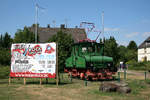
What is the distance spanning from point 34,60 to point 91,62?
455 centimetres

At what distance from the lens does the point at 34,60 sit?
14156mm

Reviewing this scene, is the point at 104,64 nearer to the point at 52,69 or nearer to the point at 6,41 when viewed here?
the point at 52,69

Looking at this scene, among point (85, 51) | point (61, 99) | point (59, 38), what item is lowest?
point (61, 99)

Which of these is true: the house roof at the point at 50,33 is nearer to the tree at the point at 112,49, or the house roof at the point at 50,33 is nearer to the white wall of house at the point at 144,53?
the tree at the point at 112,49

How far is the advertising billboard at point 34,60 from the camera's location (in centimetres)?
1396

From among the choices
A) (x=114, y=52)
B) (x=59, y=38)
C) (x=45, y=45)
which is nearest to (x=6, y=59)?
(x=59, y=38)

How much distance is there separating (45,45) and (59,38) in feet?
58.8

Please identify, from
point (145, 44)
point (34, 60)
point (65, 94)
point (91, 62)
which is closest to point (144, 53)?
point (145, 44)

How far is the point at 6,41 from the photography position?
206ft

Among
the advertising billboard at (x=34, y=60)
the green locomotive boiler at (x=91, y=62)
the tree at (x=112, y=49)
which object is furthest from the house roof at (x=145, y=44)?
the advertising billboard at (x=34, y=60)

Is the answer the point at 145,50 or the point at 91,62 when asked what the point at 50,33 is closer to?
the point at 145,50

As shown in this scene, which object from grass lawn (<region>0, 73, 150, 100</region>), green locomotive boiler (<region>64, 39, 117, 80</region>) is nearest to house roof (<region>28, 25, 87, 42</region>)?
green locomotive boiler (<region>64, 39, 117, 80</region>)

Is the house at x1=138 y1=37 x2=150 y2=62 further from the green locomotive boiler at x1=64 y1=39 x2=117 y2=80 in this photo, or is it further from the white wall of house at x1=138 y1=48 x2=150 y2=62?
the green locomotive boiler at x1=64 y1=39 x2=117 y2=80

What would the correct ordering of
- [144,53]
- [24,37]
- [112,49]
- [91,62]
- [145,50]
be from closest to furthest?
[91,62] → [24,37] → [112,49] → [145,50] → [144,53]
